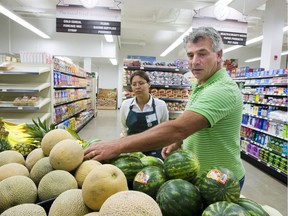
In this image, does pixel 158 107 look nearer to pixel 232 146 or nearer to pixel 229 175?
pixel 232 146

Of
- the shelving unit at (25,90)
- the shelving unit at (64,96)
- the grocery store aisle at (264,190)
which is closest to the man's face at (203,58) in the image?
the grocery store aisle at (264,190)

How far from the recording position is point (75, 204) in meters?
0.85

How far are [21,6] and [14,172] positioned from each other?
10300 millimetres

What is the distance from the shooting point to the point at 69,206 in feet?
2.73

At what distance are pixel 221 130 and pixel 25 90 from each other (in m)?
4.27

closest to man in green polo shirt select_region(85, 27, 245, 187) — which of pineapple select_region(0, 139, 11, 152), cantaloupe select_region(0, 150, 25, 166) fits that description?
cantaloupe select_region(0, 150, 25, 166)

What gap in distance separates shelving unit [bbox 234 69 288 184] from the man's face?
4.07m

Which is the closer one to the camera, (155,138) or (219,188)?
(219,188)

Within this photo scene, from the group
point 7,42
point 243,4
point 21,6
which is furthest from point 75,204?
point 7,42

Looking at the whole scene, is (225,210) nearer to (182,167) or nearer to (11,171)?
(182,167)

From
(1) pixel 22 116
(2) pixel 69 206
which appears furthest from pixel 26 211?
(1) pixel 22 116

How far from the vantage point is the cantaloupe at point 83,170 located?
1.06 metres

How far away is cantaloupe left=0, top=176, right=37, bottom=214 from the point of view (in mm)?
950

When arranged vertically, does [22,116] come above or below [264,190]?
above
